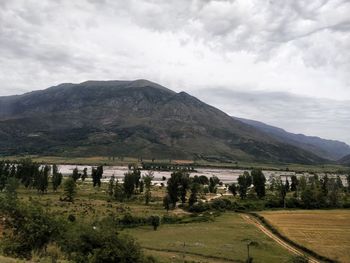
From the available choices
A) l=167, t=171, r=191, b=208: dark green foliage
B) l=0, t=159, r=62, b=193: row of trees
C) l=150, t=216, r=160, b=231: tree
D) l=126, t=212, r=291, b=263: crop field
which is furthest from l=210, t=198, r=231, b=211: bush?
l=0, t=159, r=62, b=193: row of trees

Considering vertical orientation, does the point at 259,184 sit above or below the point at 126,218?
above

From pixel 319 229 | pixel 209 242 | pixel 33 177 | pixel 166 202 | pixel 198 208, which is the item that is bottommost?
pixel 209 242

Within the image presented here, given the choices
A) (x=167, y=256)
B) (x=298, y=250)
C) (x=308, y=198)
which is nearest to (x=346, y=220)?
(x=308, y=198)

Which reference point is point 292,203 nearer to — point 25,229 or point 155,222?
point 155,222

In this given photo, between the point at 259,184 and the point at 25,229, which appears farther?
the point at 259,184

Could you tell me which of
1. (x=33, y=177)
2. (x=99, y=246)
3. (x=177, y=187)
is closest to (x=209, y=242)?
(x=99, y=246)

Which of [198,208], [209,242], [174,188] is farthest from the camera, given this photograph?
[174,188]

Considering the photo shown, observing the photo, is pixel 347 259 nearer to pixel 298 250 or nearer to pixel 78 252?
pixel 298 250
